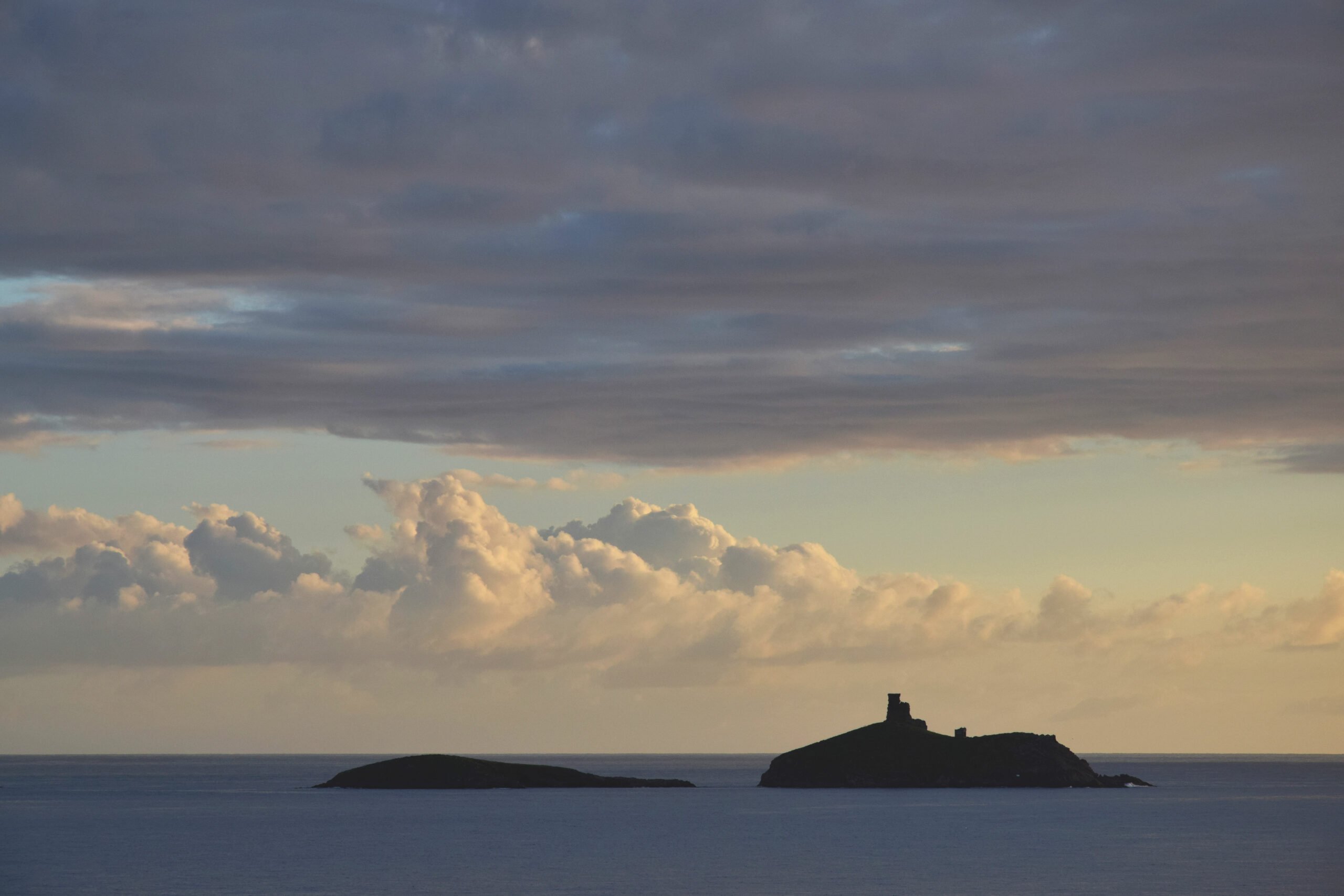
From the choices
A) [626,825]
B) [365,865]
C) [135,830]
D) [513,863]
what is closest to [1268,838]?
[626,825]

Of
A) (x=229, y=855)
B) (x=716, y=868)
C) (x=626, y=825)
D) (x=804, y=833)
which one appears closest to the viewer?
(x=716, y=868)

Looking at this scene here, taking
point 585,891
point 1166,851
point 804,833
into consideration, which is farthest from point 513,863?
point 1166,851

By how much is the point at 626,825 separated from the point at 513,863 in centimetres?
5771

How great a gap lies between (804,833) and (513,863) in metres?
47.9

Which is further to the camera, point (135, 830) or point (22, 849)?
point (135, 830)

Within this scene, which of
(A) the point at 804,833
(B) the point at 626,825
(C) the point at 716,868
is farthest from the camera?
(B) the point at 626,825

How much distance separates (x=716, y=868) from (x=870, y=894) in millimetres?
22259

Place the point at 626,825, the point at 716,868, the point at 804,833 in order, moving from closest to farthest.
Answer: the point at 716,868, the point at 804,833, the point at 626,825

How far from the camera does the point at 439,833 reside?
17625cm

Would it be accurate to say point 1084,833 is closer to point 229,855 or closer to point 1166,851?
point 1166,851

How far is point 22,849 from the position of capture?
155625 millimetres

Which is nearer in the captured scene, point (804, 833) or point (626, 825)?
point (804, 833)

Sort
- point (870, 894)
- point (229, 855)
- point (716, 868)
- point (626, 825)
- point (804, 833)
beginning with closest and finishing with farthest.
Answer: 1. point (870, 894)
2. point (716, 868)
3. point (229, 855)
4. point (804, 833)
5. point (626, 825)

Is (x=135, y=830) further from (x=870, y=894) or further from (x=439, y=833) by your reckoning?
(x=870, y=894)
